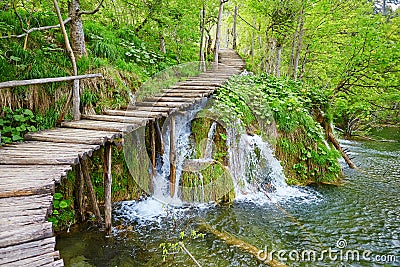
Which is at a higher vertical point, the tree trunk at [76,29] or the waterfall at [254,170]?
the tree trunk at [76,29]

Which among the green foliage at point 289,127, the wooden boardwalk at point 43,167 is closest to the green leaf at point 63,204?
the wooden boardwalk at point 43,167

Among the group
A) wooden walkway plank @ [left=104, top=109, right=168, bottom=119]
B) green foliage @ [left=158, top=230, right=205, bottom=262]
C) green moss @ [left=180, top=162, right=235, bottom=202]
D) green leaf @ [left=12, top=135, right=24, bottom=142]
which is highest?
wooden walkway plank @ [left=104, top=109, right=168, bottom=119]

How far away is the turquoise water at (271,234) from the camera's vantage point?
4.90 m

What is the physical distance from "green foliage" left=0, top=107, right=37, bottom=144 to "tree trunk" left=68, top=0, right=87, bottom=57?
72.3 inches

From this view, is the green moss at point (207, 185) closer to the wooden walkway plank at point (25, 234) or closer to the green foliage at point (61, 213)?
the green foliage at point (61, 213)

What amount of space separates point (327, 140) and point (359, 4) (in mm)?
5366

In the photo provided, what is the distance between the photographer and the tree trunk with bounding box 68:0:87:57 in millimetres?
6289

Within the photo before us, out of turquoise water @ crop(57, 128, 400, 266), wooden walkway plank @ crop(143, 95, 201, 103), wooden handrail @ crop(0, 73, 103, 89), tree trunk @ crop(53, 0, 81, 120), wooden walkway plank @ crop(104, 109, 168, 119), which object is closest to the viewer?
wooden handrail @ crop(0, 73, 103, 89)

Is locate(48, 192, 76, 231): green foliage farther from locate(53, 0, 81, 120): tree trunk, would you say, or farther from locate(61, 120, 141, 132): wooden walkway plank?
locate(53, 0, 81, 120): tree trunk

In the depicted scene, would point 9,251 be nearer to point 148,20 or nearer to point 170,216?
point 170,216

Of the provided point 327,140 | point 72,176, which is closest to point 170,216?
point 72,176

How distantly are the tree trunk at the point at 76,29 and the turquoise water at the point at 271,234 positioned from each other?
11.6ft

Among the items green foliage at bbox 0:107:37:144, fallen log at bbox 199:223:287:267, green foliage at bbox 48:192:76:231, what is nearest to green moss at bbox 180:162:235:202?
fallen log at bbox 199:223:287:267

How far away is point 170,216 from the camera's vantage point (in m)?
6.20
